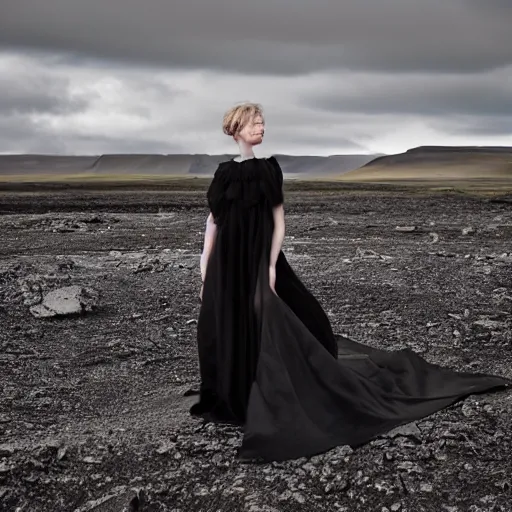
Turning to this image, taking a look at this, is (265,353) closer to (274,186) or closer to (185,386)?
(274,186)

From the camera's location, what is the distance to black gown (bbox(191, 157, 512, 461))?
4695 mm

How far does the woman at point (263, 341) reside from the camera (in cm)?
471

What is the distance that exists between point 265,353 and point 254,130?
1.43m

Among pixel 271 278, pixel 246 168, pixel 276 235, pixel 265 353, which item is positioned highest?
pixel 246 168

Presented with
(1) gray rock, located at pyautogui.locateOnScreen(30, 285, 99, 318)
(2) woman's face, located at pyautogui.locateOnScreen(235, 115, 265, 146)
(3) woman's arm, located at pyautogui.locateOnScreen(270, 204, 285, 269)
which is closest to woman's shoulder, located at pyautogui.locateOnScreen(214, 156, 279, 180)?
(2) woman's face, located at pyautogui.locateOnScreen(235, 115, 265, 146)

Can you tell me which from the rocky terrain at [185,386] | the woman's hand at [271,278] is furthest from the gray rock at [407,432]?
the woman's hand at [271,278]

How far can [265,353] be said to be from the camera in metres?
4.77

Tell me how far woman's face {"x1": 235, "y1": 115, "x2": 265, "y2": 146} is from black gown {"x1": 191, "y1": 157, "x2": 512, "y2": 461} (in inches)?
5.5

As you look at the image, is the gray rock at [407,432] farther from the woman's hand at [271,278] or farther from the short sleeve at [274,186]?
the short sleeve at [274,186]

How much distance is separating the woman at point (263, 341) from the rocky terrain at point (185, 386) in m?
0.15

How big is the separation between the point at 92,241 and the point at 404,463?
45.8 feet

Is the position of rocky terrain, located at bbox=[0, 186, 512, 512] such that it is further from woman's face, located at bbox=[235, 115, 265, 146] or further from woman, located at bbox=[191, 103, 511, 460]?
woman's face, located at bbox=[235, 115, 265, 146]

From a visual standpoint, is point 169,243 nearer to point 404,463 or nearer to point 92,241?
point 92,241

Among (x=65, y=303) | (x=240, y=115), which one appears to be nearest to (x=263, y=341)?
(x=240, y=115)
